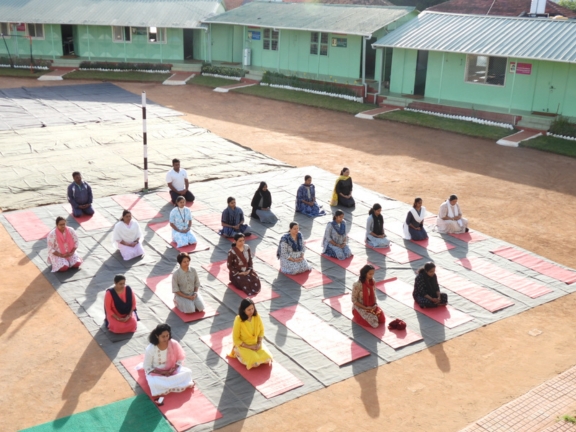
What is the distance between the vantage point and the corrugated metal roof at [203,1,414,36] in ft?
99.1

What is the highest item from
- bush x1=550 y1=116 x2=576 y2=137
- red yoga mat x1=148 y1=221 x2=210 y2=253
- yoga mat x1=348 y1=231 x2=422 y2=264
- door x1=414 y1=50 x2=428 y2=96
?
door x1=414 y1=50 x2=428 y2=96

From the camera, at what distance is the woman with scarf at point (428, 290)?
1111 centimetres

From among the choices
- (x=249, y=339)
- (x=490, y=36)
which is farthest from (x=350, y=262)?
(x=490, y=36)

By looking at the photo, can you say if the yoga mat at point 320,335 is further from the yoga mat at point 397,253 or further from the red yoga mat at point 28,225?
the red yoga mat at point 28,225

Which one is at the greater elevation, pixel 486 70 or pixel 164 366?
pixel 486 70

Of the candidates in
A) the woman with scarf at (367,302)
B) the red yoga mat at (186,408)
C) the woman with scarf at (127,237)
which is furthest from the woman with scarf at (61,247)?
the woman with scarf at (367,302)

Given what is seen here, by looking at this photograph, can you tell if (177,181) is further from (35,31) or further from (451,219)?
(35,31)

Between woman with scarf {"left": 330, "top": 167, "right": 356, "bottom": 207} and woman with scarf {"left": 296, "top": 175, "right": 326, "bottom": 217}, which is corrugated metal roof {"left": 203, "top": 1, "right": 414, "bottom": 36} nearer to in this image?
woman with scarf {"left": 330, "top": 167, "right": 356, "bottom": 207}

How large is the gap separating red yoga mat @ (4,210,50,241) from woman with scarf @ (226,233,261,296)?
4.85 metres

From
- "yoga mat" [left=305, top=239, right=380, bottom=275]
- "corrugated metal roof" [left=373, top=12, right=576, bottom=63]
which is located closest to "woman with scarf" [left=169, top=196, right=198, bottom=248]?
"yoga mat" [left=305, top=239, right=380, bottom=275]

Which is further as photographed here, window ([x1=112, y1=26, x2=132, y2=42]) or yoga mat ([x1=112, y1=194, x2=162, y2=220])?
window ([x1=112, y1=26, x2=132, y2=42])

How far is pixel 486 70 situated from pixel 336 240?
16856 millimetres

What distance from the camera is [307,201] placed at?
15703mm

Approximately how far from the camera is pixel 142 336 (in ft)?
33.1
